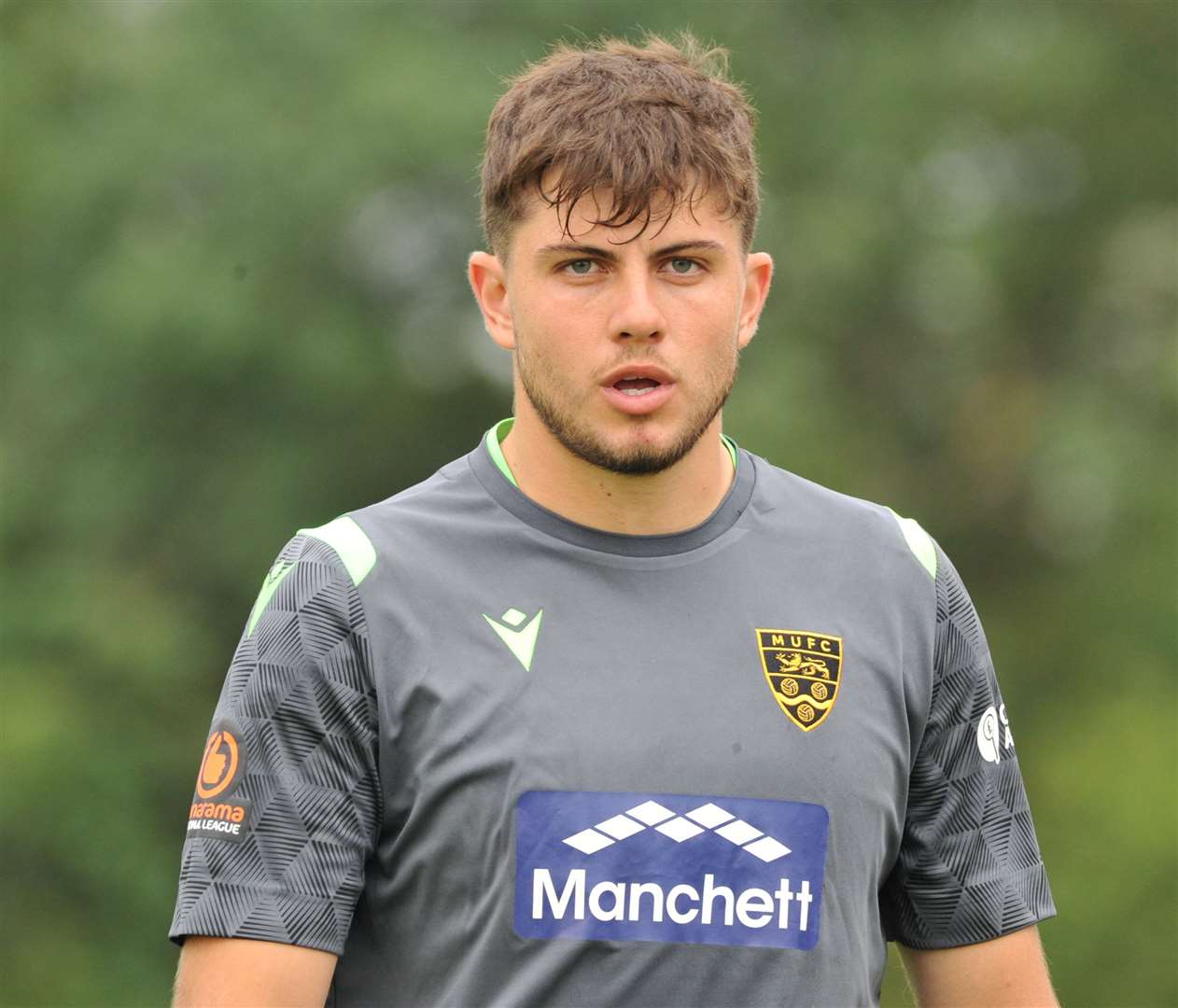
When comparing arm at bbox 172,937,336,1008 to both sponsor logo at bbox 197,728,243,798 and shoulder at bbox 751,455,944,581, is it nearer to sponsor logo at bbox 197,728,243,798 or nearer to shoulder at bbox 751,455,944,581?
sponsor logo at bbox 197,728,243,798

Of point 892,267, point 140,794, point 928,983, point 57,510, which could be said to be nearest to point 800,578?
point 928,983

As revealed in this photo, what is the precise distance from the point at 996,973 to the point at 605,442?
1.07m

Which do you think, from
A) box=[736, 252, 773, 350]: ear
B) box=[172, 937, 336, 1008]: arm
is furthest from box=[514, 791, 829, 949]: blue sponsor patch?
box=[736, 252, 773, 350]: ear

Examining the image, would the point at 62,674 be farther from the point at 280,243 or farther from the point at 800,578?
the point at 800,578

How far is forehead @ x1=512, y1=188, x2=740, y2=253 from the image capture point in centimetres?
324

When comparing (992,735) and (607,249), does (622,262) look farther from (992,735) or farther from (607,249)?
(992,735)

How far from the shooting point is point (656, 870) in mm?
3092

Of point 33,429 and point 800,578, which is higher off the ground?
point 33,429

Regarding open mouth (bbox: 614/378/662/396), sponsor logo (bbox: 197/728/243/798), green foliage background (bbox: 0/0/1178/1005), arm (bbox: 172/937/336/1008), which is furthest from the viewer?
green foliage background (bbox: 0/0/1178/1005)

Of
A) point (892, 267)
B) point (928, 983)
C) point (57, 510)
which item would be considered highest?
point (892, 267)

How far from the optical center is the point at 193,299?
54.5ft

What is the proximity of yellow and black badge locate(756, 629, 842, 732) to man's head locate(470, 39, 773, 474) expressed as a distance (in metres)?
0.33

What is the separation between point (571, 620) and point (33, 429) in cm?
1491

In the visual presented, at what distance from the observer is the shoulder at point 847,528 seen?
3.46 metres
